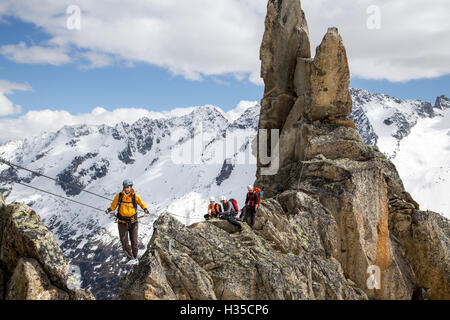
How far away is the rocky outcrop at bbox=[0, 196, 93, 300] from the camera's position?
1583 centimetres

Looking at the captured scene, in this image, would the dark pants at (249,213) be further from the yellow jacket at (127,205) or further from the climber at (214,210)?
the yellow jacket at (127,205)

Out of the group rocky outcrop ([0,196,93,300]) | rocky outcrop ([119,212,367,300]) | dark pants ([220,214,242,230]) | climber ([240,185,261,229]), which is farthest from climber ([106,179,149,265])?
climber ([240,185,261,229])

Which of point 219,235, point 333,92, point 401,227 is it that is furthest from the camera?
point 333,92

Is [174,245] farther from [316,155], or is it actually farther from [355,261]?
[316,155]

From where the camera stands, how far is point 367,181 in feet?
104

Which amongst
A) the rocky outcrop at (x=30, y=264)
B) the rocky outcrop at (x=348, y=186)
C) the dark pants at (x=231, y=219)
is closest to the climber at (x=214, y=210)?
the dark pants at (x=231, y=219)

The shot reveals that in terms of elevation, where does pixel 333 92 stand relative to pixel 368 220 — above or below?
above

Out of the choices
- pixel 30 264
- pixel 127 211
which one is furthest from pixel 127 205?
pixel 30 264

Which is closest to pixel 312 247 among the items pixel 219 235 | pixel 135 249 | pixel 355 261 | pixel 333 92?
pixel 355 261

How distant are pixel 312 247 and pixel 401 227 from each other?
36.5 ft

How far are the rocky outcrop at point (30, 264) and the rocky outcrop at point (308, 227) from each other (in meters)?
3.03

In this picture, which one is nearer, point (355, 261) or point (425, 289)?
point (355, 261)

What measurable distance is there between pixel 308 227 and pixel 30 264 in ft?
58.2
